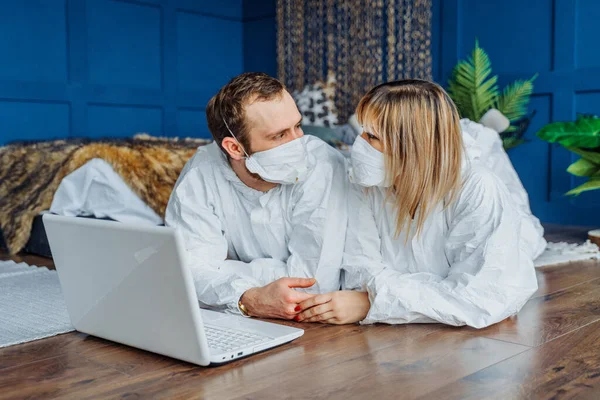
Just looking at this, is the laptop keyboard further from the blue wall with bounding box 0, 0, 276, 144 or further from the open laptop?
the blue wall with bounding box 0, 0, 276, 144

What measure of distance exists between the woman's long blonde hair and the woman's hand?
0.96ft

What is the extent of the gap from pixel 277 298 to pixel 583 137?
92.3 inches

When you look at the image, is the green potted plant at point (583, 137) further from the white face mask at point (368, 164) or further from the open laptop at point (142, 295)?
the open laptop at point (142, 295)

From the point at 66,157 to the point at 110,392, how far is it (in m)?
2.37

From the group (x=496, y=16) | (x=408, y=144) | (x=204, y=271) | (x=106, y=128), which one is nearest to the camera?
(x=408, y=144)

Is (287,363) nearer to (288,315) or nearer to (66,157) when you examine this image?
(288,315)

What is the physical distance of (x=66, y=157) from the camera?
345 cm

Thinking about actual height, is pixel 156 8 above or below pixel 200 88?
Answer: above

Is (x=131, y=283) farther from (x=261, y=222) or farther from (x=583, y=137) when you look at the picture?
(x=583, y=137)

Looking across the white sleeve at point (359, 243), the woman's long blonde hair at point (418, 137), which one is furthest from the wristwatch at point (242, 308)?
the woman's long blonde hair at point (418, 137)

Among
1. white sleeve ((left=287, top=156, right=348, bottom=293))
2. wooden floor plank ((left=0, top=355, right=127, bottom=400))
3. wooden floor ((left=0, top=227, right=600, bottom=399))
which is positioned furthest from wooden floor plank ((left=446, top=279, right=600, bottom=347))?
wooden floor plank ((left=0, top=355, right=127, bottom=400))

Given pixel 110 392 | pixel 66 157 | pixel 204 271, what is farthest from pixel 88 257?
pixel 66 157

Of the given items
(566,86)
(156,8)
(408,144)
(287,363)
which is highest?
(156,8)

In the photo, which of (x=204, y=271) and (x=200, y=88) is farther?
(x=200, y=88)
